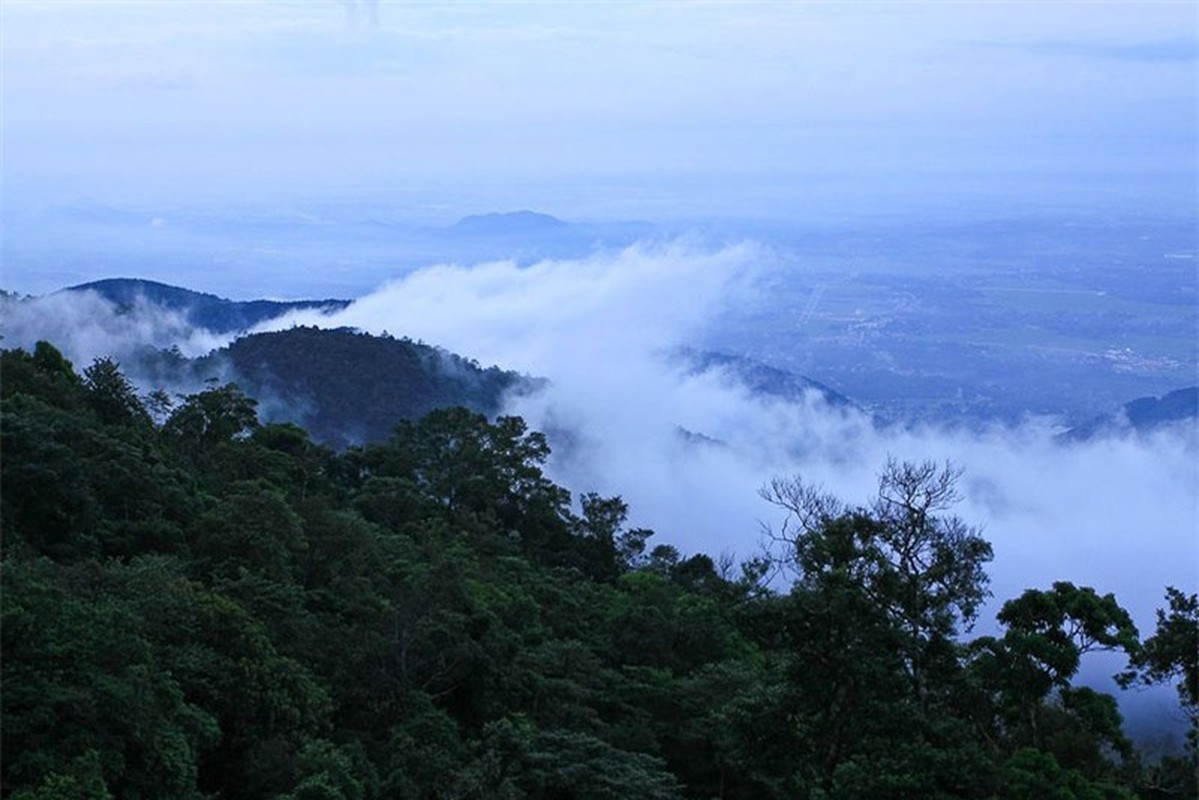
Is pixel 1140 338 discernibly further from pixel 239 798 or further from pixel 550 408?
pixel 239 798

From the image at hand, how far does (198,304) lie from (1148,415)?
54.8 meters

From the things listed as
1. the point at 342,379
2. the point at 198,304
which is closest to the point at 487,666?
the point at 342,379

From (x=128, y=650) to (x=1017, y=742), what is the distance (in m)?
7.16

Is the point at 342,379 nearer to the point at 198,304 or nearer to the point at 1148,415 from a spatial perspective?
the point at 198,304

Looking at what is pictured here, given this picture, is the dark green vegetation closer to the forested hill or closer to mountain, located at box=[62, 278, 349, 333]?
the forested hill

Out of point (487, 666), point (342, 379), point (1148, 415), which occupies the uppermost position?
point (1148, 415)

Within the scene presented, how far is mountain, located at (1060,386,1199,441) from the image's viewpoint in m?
72.5

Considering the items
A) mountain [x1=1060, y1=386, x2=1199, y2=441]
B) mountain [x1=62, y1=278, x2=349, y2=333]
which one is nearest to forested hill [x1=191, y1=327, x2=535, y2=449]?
mountain [x1=62, y1=278, x2=349, y2=333]

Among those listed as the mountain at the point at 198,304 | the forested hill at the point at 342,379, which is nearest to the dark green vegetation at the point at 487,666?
the forested hill at the point at 342,379

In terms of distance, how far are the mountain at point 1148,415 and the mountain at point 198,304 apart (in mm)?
46903

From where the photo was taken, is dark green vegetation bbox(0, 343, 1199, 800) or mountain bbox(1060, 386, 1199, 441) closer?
dark green vegetation bbox(0, 343, 1199, 800)

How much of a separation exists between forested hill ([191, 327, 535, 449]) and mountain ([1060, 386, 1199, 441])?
1528 inches

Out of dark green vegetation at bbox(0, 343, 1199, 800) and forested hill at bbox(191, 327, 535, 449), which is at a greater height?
forested hill at bbox(191, 327, 535, 449)

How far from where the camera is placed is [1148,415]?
72.6m
